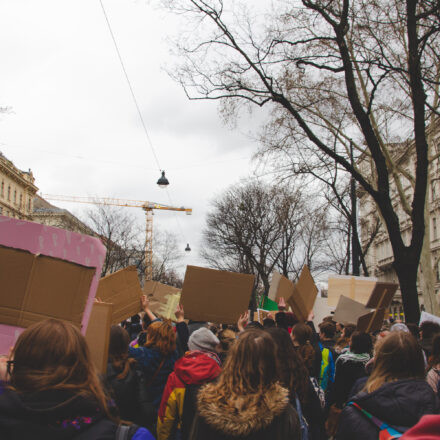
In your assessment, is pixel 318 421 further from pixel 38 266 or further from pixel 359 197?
pixel 359 197

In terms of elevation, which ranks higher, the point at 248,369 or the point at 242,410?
the point at 248,369

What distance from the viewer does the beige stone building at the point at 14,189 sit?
193 feet

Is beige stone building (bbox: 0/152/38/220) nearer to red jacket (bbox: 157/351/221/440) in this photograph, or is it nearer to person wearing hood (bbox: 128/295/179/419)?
person wearing hood (bbox: 128/295/179/419)

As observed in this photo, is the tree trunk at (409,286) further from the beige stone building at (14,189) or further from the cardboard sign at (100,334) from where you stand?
the beige stone building at (14,189)

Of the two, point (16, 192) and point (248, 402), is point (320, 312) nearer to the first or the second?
point (248, 402)

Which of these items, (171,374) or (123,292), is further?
(123,292)

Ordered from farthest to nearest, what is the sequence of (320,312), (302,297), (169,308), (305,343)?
(320,312) → (169,308) → (302,297) → (305,343)

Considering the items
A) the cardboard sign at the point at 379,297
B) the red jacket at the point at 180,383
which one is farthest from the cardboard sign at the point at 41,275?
the cardboard sign at the point at 379,297

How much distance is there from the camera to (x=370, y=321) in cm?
766

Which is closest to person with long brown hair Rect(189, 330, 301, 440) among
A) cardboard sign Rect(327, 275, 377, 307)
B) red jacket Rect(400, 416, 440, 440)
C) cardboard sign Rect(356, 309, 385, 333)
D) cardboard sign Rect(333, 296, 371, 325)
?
red jacket Rect(400, 416, 440, 440)

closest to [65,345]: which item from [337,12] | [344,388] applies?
[344,388]

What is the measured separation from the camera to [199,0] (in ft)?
37.3

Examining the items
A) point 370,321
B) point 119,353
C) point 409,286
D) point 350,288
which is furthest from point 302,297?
point 350,288

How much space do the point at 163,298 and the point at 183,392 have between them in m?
5.33
